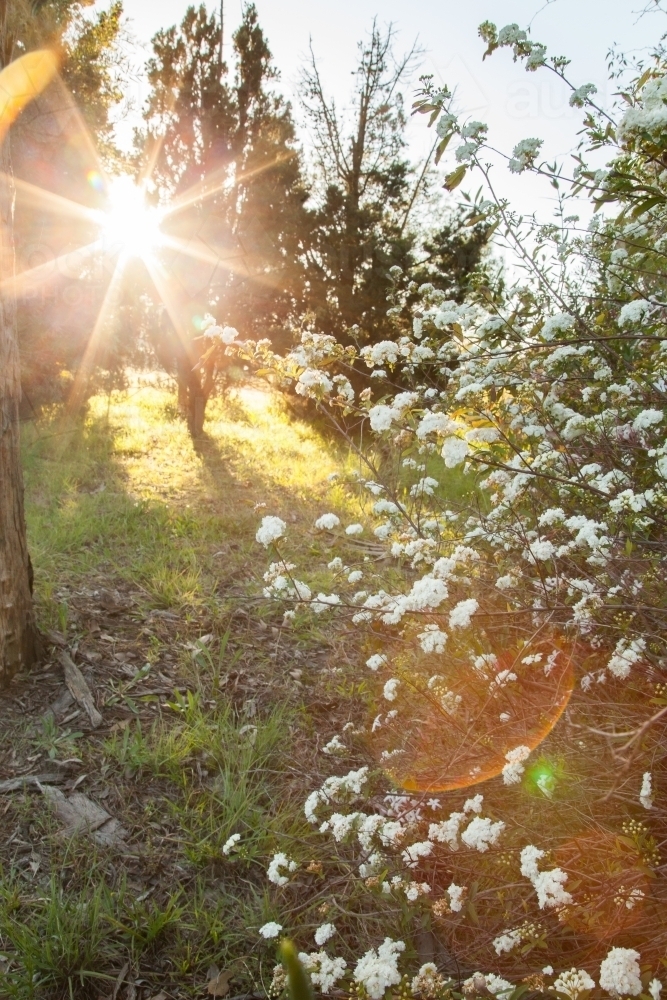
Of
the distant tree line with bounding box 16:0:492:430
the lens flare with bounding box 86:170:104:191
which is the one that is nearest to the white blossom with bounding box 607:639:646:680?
the distant tree line with bounding box 16:0:492:430

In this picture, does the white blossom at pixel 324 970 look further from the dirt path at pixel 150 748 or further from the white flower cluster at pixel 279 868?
the dirt path at pixel 150 748

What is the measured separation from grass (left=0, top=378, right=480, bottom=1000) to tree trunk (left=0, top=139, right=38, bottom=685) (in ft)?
0.80

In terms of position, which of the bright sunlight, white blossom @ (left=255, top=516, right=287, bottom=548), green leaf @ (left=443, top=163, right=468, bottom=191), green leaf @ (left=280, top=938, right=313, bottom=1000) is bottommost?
green leaf @ (left=280, top=938, right=313, bottom=1000)

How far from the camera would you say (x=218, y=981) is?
2.06 m

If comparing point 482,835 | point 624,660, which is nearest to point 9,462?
point 482,835

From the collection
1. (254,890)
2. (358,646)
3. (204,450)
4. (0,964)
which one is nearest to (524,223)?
(358,646)

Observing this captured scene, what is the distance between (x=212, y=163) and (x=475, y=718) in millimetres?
9305

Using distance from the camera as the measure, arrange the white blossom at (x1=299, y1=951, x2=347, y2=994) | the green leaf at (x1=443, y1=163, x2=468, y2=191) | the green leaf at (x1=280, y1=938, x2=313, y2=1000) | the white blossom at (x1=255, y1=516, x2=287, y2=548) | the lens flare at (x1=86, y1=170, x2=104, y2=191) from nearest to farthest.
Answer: the green leaf at (x1=280, y1=938, x2=313, y2=1000)
the white blossom at (x1=299, y1=951, x2=347, y2=994)
the green leaf at (x1=443, y1=163, x2=468, y2=191)
the white blossom at (x1=255, y1=516, x2=287, y2=548)
the lens flare at (x1=86, y1=170, x2=104, y2=191)

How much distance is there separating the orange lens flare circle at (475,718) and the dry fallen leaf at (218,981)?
926mm

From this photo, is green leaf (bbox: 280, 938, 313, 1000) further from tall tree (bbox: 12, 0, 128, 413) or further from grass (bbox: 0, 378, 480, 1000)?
tall tree (bbox: 12, 0, 128, 413)

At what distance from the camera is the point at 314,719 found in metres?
3.36

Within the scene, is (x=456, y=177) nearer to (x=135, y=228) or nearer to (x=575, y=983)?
(x=575, y=983)

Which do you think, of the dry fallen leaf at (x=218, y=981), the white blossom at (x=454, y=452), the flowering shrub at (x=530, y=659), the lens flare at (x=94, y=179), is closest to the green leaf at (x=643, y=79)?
the flowering shrub at (x=530, y=659)

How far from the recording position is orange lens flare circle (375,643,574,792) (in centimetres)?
232
